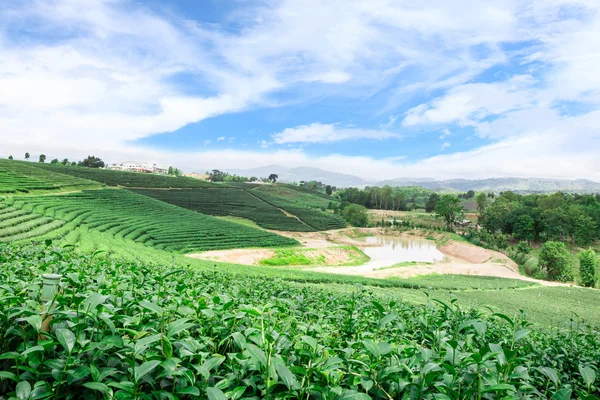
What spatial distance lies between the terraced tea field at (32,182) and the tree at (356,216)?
52329mm

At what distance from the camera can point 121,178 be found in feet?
221

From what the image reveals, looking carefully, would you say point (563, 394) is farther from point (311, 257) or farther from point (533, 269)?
point (533, 269)

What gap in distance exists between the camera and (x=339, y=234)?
6112 cm

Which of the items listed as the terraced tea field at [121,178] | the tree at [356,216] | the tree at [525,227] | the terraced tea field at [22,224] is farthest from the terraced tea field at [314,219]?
the terraced tea field at [22,224]

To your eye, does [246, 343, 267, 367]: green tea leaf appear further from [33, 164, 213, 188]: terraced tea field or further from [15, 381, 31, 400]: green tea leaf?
[33, 164, 213, 188]: terraced tea field

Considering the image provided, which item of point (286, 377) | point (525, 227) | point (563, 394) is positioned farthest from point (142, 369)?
point (525, 227)

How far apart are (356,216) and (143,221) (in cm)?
5090

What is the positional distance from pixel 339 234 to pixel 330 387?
198 ft

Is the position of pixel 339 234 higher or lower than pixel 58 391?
lower

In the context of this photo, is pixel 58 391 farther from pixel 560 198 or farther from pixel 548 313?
pixel 560 198

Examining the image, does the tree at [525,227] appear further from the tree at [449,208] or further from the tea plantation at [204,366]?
the tea plantation at [204,366]

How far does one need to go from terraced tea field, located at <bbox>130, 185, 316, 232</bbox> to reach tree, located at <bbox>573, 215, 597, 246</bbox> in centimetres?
4778

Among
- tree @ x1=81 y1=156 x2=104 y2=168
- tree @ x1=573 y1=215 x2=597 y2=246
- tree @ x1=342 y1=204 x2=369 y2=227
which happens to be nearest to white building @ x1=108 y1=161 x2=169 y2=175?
tree @ x1=81 y1=156 x2=104 y2=168

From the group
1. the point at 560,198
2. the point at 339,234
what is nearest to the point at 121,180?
the point at 339,234
